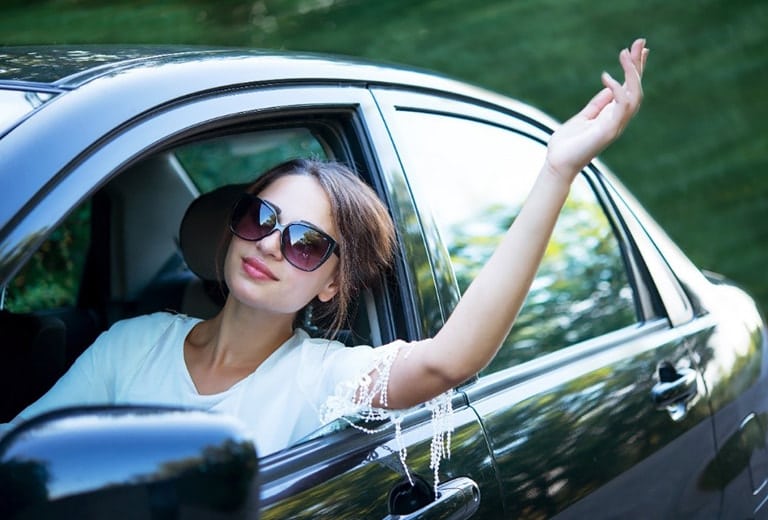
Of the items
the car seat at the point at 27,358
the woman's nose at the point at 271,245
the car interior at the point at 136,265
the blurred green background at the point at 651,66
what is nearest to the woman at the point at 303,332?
the woman's nose at the point at 271,245

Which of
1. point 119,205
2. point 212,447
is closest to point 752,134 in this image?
point 119,205

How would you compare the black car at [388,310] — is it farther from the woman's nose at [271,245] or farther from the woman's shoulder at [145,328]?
the woman's shoulder at [145,328]

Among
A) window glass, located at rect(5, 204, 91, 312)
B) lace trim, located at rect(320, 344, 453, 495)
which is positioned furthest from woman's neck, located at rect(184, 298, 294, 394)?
window glass, located at rect(5, 204, 91, 312)

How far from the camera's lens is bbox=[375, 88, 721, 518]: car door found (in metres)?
2.28

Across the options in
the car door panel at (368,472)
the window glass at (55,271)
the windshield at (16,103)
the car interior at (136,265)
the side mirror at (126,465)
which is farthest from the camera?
the window glass at (55,271)

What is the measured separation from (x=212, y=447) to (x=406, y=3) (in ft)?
30.1

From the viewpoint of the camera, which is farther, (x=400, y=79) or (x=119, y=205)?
(x=119, y=205)

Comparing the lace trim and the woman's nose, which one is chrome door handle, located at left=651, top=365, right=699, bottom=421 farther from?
the woman's nose

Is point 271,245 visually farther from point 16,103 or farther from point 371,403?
point 16,103

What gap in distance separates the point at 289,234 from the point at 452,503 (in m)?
0.54

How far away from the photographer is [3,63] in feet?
6.53

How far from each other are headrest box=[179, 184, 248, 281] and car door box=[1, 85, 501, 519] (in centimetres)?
35

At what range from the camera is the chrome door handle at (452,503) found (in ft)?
6.22

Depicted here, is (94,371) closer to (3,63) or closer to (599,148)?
(3,63)
